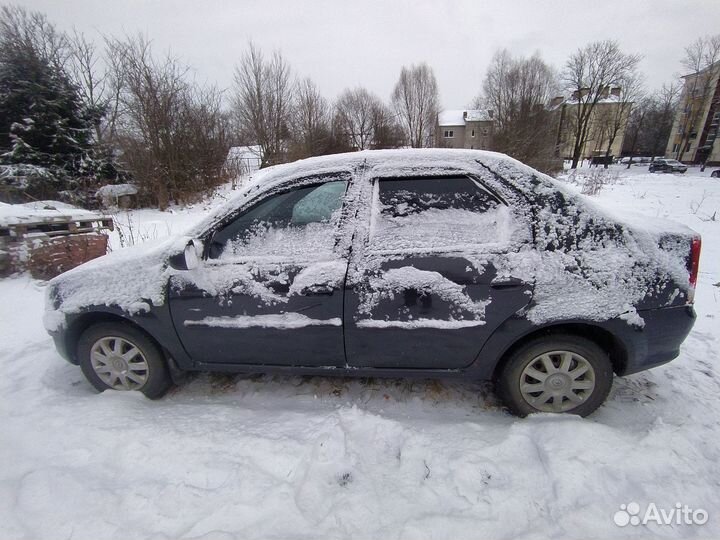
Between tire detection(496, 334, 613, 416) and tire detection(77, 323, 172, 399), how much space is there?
Answer: 2622 mm

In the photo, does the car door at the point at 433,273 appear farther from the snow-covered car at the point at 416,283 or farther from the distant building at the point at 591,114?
the distant building at the point at 591,114

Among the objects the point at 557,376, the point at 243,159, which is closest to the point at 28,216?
the point at 557,376

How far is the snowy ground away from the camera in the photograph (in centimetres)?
161

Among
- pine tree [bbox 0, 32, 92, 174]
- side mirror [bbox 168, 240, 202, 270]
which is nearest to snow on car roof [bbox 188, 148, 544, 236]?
side mirror [bbox 168, 240, 202, 270]

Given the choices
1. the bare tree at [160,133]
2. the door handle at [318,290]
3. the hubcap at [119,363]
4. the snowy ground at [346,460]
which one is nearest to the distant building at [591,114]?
the bare tree at [160,133]

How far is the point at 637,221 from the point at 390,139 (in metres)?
38.9

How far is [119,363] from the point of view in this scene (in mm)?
2482

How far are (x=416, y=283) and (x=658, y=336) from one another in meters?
1.59

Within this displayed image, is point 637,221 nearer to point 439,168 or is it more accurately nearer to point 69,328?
point 439,168

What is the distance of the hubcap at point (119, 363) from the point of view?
245 centimetres

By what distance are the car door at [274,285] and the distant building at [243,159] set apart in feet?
54.0

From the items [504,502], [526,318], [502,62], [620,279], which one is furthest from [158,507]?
[502,62]

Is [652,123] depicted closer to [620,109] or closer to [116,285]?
[620,109]

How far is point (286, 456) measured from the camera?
1.96 m
